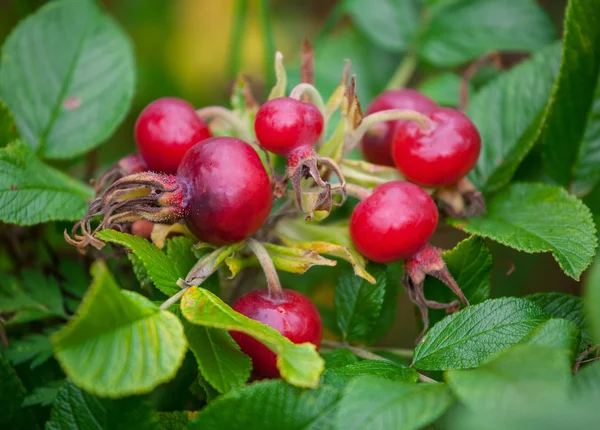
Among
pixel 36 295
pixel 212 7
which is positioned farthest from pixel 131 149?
pixel 36 295

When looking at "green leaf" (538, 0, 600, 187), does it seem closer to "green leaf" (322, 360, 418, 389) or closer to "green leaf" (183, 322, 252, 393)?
"green leaf" (322, 360, 418, 389)

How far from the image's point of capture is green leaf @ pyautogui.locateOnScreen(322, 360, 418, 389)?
2.90 feet

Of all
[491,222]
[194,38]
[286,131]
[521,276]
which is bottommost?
[521,276]

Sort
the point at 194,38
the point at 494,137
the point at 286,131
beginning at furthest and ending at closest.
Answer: the point at 194,38 < the point at 494,137 < the point at 286,131

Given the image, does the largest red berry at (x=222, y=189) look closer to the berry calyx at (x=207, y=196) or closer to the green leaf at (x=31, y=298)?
the berry calyx at (x=207, y=196)

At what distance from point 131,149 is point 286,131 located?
1.55 meters

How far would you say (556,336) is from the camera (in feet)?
2.70

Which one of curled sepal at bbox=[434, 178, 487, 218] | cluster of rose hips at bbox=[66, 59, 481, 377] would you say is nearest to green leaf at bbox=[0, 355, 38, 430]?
cluster of rose hips at bbox=[66, 59, 481, 377]

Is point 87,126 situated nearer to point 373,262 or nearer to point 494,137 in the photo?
point 373,262

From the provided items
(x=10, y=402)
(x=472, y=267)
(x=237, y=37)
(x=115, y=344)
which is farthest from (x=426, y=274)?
A: (x=237, y=37)

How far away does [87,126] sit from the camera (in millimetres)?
1416

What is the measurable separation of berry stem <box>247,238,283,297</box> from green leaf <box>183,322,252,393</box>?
12cm

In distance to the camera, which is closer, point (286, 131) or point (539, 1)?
point (286, 131)

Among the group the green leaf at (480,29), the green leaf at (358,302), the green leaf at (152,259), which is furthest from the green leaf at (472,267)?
the green leaf at (480,29)
